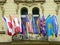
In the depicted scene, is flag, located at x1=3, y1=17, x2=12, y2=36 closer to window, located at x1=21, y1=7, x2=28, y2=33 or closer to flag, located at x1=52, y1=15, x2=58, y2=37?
window, located at x1=21, y1=7, x2=28, y2=33

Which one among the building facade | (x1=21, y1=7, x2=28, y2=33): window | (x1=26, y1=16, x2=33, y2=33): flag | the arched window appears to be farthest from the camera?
the arched window

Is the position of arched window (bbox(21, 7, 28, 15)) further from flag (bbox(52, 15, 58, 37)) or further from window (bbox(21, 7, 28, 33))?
flag (bbox(52, 15, 58, 37))

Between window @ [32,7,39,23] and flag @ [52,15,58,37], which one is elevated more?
window @ [32,7,39,23]

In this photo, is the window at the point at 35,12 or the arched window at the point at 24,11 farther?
the arched window at the point at 24,11

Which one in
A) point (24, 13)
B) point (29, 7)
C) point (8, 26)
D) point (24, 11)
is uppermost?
point (29, 7)

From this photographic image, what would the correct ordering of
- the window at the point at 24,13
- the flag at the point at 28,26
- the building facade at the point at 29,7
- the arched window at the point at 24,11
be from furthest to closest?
the arched window at the point at 24,11, the window at the point at 24,13, the building facade at the point at 29,7, the flag at the point at 28,26

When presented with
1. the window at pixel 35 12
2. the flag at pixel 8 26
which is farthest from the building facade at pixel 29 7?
the flag at pixel 8 26

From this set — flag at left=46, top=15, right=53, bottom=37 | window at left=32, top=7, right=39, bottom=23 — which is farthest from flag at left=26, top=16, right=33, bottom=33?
window at left=32, top=7, right=39, bottom=23

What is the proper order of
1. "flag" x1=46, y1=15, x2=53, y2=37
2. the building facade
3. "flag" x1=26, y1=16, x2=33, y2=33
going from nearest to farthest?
"flag" x1=46, y1=15, x2=53, y2=37, "flag" x1=26, y1=16, x2=33, y2=33, the building facade

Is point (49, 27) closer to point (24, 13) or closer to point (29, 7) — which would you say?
point (29, 7)

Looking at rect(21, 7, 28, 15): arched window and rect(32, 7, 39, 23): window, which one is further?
rect(21, 7, 28, 15): arched window

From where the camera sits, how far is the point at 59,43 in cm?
2259

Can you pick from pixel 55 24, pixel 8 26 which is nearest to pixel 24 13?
pixel 8 26

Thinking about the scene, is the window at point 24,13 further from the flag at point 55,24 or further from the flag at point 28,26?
the flag at point 55,24
